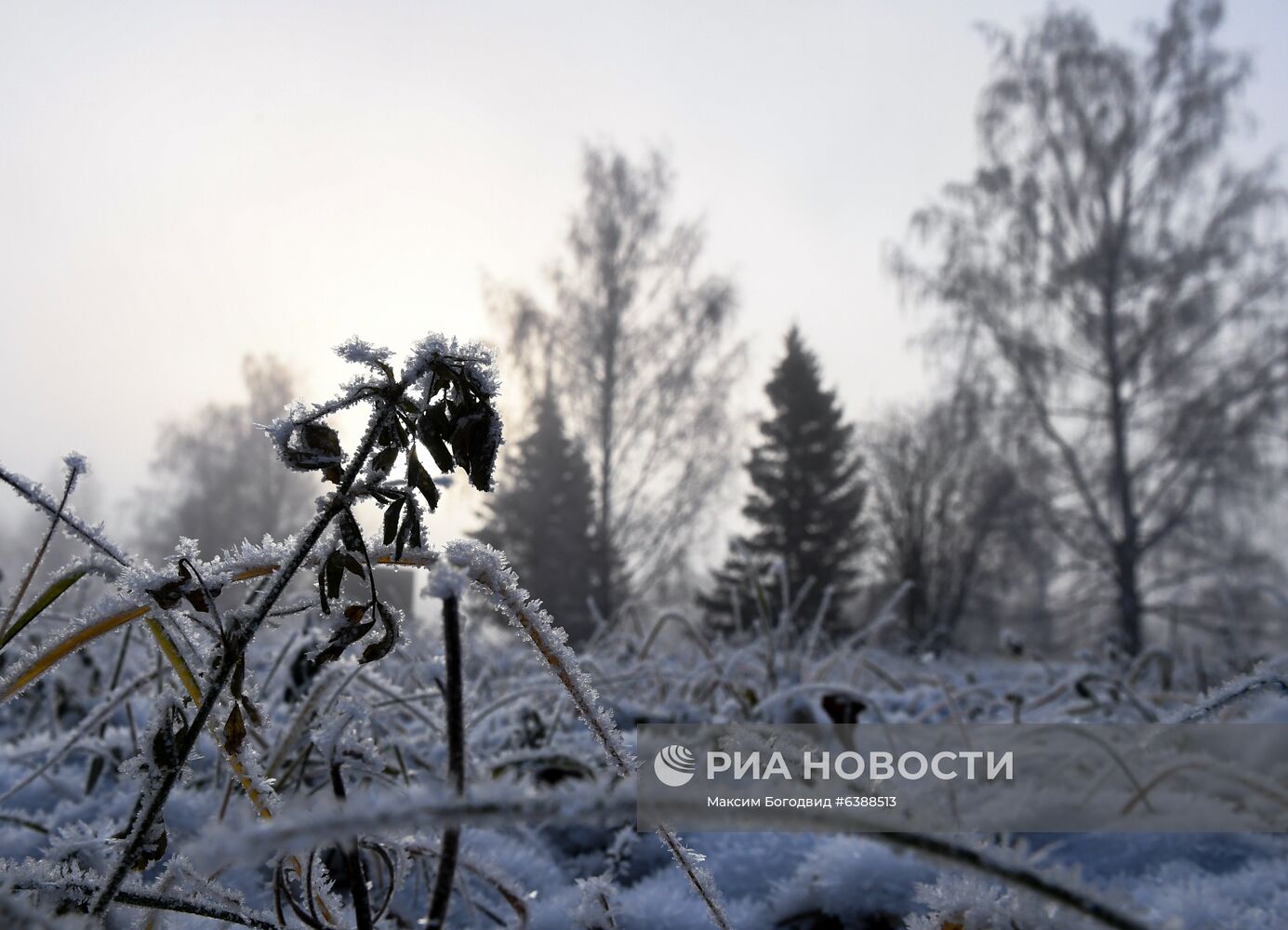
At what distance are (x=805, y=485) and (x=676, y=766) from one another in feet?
59.7

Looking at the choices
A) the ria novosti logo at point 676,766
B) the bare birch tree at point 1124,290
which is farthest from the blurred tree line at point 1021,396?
the ria novosti logo at point 676,766

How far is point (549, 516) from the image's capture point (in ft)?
64.0

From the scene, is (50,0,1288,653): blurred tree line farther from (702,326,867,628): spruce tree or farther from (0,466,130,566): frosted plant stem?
(0,466,130,566): frosted plant stem

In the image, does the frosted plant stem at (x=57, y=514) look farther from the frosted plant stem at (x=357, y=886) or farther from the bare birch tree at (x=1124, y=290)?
the bare birch tree at (x=1124, y=290)

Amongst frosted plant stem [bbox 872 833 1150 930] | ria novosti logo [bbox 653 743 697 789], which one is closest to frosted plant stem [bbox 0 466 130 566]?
frosted plant stem [bbox 872 833 1150 930]

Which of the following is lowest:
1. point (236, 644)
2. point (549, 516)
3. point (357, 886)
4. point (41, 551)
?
point (357, 886)

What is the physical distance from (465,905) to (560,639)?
0.46 m

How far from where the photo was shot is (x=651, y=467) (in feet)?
57.2

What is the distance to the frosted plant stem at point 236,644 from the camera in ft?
1.69

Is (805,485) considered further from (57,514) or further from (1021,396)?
(57,514)

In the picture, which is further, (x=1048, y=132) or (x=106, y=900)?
(x=1048, y=132)

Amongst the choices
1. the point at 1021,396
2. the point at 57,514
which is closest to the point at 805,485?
the point at 1021,396

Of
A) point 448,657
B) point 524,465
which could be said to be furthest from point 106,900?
point 524,465

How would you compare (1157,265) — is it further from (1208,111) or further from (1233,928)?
(1233,928)
